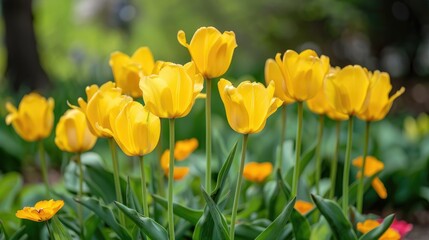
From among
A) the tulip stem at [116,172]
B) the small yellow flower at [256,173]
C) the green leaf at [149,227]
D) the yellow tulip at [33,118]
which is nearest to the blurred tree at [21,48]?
the yellow tulip at [33,118]

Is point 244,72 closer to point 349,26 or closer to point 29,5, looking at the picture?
point 29,5

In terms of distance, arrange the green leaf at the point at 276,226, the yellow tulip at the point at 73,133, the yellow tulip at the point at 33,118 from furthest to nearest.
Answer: the yellow tulip at the point at 33,118
the yellow tulip at the point at 73,133
the green leaf at the point at 276,226

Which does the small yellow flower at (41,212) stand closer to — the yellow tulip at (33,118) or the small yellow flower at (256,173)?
the yellow tulip at (33,118)

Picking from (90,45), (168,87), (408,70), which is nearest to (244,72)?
(408,70)

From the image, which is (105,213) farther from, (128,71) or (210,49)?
(210,49)

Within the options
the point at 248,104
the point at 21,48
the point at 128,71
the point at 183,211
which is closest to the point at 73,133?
the point at 128,71
